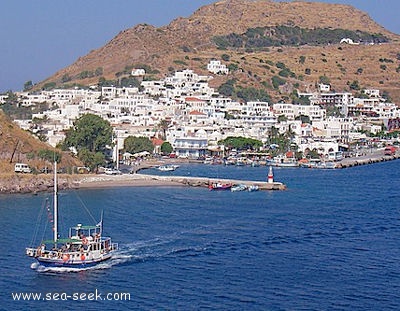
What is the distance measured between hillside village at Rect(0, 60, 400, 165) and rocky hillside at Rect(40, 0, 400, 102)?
14.4 ft

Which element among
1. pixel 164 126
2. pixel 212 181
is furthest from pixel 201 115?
pixel 212 181

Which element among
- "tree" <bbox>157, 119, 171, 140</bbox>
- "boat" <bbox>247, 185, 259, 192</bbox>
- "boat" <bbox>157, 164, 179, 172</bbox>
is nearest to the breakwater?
"boat" <bbox>157, 164, 179, 172</bbox>

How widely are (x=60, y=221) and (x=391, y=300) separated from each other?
13.2 m

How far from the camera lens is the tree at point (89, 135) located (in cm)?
4856

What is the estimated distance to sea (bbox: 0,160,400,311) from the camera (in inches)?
805

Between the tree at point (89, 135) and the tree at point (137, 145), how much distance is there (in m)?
6.96

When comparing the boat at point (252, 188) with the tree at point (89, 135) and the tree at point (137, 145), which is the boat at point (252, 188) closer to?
the tree at point (89, 135)

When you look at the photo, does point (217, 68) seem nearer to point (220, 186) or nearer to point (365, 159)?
point (365, 159)

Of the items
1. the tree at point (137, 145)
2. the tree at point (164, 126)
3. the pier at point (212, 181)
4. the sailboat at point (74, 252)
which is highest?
the tree at point (164, 126)

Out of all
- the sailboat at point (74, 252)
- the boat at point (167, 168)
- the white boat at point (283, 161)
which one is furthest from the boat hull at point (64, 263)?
the white boat at point (283, 161)

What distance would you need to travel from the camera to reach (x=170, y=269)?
23.1 m

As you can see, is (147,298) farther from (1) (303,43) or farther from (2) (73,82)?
(1) (303,43)

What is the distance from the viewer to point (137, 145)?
56.9 metres

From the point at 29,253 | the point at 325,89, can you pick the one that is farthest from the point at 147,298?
the point at 325,89
